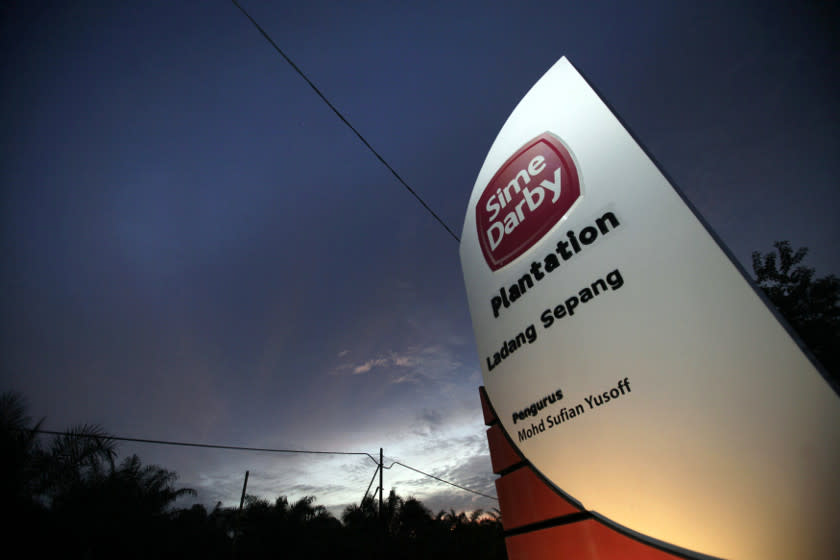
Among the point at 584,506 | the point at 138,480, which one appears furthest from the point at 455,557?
the point at 584,506

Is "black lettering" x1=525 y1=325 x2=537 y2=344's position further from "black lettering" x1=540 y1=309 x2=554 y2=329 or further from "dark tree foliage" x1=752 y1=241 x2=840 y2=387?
"dark tree foliage" x1=752 y1=241 x2=840 y2=387

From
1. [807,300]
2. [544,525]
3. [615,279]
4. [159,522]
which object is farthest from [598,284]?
[159,522]

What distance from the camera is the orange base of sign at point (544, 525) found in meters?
1.46

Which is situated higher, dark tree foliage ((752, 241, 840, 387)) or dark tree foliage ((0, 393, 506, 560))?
dark tree foliage ((752, 241, 840, 387))

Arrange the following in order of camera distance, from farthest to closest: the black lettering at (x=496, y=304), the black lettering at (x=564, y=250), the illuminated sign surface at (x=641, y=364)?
the black lettering at (x=496, y=304)
the black lettering at (x=564, y=250)
the illuminated sign surface at (x=641, y=364)

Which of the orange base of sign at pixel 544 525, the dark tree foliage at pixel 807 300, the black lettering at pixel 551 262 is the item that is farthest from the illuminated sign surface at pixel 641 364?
the dark tree foliage at pixel 807 300

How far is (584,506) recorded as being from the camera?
1.40 metres

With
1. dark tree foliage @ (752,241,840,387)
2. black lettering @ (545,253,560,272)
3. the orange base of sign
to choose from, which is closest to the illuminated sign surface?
black lettering @ (545,253,560,272)

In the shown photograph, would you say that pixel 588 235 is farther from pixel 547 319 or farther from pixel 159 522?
pixel 159 522

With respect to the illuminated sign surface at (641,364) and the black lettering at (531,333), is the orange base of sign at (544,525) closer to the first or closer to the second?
the illuminated sign surface at (641,364)

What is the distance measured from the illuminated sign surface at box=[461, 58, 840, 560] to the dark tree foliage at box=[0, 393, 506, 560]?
37.1 feet

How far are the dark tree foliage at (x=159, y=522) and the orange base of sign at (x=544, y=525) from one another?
10661 mm

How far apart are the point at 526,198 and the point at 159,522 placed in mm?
17791

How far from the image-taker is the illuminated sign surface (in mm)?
969
